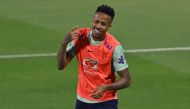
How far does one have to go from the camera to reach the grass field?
12.7 m

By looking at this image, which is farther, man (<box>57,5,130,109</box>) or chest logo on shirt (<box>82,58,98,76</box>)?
chest logo on shirt (<box>82,58,98,76</box>)

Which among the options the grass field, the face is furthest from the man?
the grass field

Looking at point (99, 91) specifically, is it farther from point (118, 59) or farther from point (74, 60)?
point (74, 60)

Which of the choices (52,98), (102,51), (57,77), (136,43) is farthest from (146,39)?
(102,51)

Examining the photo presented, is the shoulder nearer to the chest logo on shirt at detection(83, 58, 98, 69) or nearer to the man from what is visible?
the man

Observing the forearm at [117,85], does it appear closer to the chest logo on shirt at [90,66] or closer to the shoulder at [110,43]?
the chest logo on shirt at [90,66]

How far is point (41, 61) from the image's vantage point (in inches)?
602

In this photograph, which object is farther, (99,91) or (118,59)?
(118,59)

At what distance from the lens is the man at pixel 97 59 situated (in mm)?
8109

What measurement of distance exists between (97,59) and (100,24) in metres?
0.47

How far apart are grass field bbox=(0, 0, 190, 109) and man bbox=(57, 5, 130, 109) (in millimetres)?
3802

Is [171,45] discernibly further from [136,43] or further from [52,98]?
[52,98]

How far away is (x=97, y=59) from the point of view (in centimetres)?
824

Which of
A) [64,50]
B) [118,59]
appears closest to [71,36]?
[64,50]
